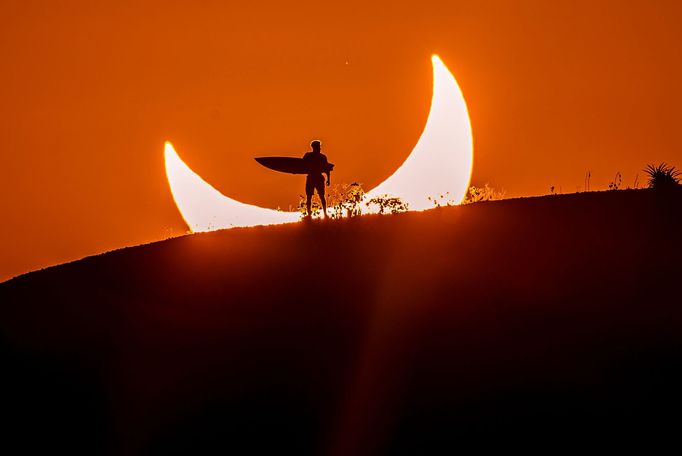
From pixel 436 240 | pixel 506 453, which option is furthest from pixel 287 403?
pixel 436 240

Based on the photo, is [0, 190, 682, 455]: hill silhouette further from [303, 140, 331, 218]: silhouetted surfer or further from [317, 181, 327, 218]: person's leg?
[303, 140, 331, 218]: silhouetted surfer

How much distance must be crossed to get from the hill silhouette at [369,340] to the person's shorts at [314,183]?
37.9 inches

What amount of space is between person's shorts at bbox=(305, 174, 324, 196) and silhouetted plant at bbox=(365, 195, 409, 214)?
6.90 feet

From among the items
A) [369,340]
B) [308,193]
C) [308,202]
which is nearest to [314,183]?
[308,193]

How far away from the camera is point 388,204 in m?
21.5

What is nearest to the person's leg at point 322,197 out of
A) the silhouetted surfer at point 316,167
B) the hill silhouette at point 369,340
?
the silhouetted surfer at point 316,167

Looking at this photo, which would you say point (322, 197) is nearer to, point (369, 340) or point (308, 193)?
point (308, 193)

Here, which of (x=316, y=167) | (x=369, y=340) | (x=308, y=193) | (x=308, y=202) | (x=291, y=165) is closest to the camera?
(x=369, y=340)

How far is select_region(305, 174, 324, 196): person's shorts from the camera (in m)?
19.6

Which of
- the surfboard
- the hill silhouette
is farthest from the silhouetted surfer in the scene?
the hill silhouette

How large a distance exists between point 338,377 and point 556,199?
423 inches

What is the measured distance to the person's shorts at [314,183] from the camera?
19578 mm

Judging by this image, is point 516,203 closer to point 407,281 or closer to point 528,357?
point 407,281

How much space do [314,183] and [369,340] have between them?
256 inches
